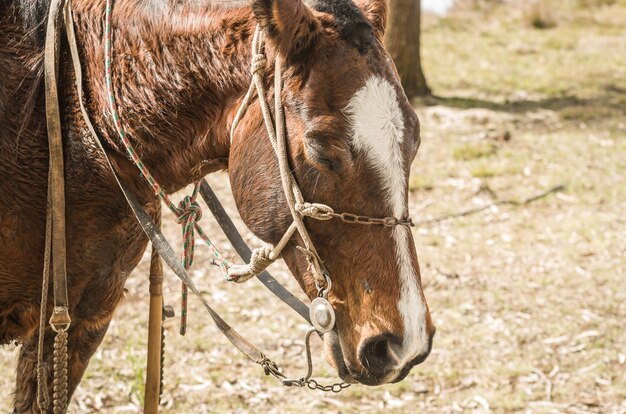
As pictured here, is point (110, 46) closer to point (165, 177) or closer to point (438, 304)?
point (165, 177)

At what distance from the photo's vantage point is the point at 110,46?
2.28 m

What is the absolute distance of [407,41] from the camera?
9055mm

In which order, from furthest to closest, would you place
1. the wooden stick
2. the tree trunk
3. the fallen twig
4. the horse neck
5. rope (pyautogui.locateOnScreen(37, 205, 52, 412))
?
the tree trunk
the fallen twig
the wooden stick
rope (pyautogui.locateOnScreen(37, 205, 52, 412))
the horse neck

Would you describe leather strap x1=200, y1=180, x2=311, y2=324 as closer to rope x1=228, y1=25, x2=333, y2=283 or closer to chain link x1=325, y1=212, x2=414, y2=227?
rope x1=228, y1=25, x2=333, y2=283

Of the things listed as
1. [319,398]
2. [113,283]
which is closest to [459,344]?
[319,398]

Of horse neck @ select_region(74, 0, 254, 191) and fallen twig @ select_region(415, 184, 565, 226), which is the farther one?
fallen twig @ select_region(415, 184, 565, 226)

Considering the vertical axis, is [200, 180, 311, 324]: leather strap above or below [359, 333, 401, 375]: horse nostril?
above

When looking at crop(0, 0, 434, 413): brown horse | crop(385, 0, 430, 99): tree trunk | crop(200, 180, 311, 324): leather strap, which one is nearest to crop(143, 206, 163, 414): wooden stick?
crop(0, 0, 434, 413): brown horse

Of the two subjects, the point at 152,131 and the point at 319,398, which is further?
the point at 319,398

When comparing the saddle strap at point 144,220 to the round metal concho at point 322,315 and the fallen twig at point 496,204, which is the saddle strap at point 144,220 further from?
the fallen twig at point 496,204

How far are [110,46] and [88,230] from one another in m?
0.57

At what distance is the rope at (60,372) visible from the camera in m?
2.39

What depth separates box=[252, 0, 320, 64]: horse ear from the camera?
77.5 inches

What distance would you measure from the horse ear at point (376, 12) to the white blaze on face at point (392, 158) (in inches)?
10.8
